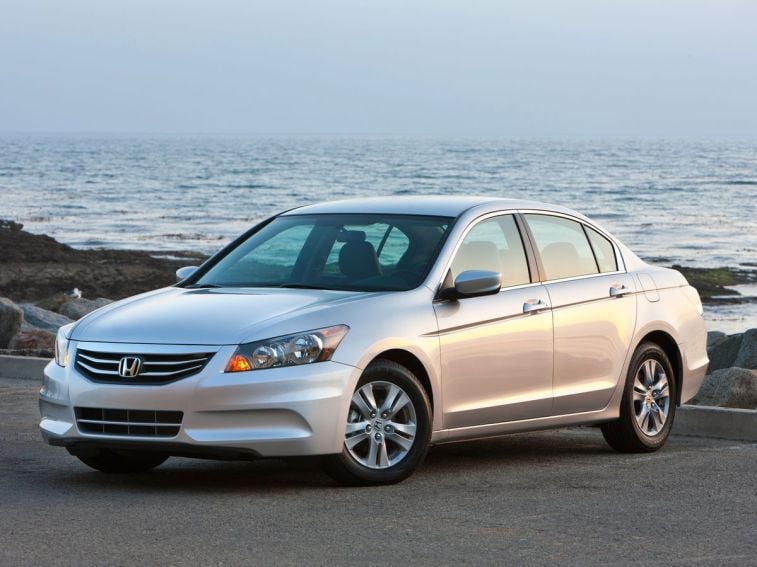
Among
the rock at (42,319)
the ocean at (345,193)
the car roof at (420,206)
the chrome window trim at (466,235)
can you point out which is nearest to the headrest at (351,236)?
the car roof at (420,206)

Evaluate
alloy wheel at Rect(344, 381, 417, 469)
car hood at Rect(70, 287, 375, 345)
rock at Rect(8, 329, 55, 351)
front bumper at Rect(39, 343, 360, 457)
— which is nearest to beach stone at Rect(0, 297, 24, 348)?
rock at Rect(8, 329, 55, 351)

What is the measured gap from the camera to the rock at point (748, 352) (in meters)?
15.6

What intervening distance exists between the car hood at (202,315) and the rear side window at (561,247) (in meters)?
1.57

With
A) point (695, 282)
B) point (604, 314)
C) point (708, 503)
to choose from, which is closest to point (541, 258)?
point (604, 314)

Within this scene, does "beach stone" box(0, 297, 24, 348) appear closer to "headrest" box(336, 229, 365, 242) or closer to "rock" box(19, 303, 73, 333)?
"rock" box(19, 303, 73, 333)

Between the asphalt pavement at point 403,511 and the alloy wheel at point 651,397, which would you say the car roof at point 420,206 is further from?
the asphalt pavement at point 403,511

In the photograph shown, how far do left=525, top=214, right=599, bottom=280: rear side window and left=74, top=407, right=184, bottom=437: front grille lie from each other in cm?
277

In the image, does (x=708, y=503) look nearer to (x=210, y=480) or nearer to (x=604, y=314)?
(x=604, y=314)

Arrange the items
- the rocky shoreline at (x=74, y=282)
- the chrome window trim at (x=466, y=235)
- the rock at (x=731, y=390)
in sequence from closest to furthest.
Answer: the chrome window trim at (x=466, y=235)
the rock at (x=731, y=390)
the rocky shoreline at (x=74, y=282)

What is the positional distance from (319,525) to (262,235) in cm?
302

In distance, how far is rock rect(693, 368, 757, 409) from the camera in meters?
11.9

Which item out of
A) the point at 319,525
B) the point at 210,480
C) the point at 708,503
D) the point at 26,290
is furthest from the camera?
the point at 26,290

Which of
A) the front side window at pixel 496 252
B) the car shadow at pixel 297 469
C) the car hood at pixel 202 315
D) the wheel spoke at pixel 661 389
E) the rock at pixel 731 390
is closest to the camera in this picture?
the car hood at pixel 202 315

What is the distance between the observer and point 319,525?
6.98m
